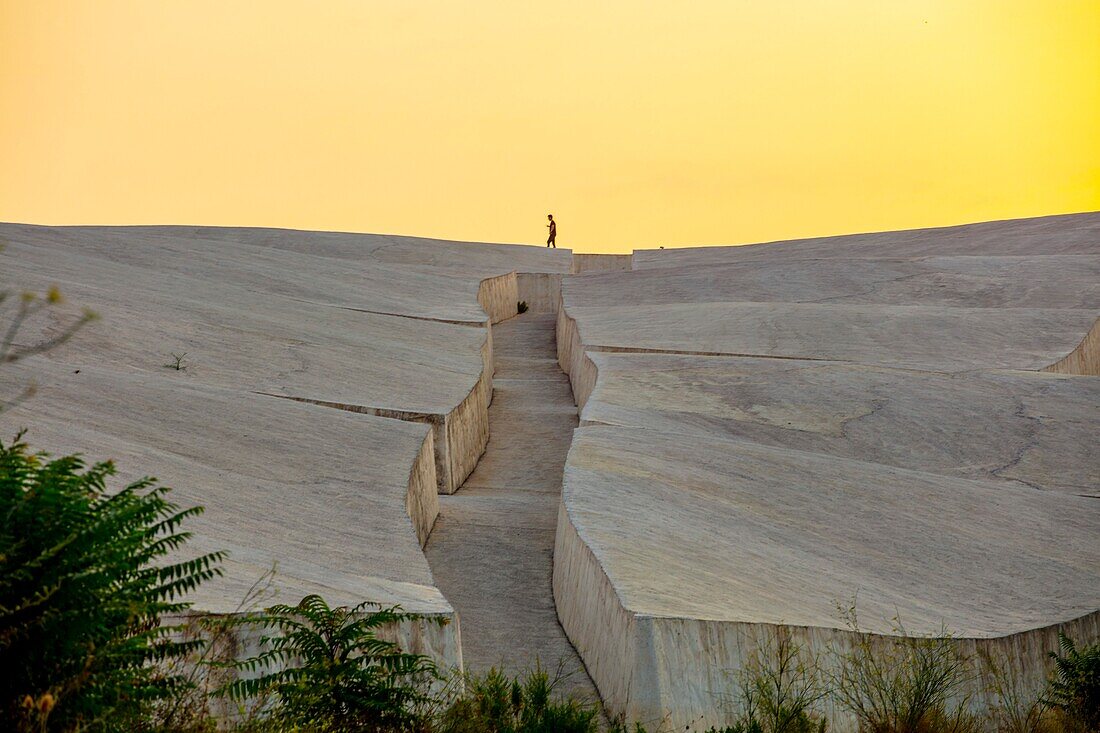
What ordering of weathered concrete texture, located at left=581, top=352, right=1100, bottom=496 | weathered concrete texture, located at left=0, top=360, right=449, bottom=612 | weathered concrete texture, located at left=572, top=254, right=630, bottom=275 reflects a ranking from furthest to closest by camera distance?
weathered concrete texture, located at left=572, top=254, right=630, bottom=275 → weathered concrete texture, located at left=581, top=352, right=1100, bottom=496 → weathered concrete texture, located at left=0, top=360, right=449, bottom=612

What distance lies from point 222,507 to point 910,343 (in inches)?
453

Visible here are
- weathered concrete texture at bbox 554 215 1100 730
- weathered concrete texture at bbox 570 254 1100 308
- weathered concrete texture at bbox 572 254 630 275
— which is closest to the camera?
weathered concrete texture at bbox 554 215 1100 730

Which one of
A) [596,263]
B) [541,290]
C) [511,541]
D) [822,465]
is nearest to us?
[511,541]

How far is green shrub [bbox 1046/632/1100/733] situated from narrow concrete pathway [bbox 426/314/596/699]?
8.35 feet

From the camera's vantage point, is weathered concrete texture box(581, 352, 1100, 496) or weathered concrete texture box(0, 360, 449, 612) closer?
weathered concrete texture box(0, 360, 449, 612)

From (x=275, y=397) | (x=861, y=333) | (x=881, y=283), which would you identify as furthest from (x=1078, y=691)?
(x=881, y=283)

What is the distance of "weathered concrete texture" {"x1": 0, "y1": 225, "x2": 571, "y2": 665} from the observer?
308 inches

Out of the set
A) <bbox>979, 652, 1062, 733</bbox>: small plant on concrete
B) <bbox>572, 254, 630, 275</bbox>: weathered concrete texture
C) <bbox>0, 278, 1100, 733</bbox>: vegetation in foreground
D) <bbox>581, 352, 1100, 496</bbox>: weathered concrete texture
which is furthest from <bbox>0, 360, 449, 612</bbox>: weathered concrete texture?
<bbox>572, 254, 630, 275</bbox>: weathered concrete texture

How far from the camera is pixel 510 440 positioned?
15.5m

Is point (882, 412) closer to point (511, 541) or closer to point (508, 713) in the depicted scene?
point (511, 541)

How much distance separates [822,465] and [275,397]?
491 cm

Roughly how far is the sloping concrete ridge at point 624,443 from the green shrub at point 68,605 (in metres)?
1.52

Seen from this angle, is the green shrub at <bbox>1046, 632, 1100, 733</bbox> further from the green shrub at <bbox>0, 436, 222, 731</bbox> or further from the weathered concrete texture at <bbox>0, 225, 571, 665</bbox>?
the green shrub at <bbox>0, 436, 222, 731</bbox>

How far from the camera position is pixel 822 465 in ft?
36.5
